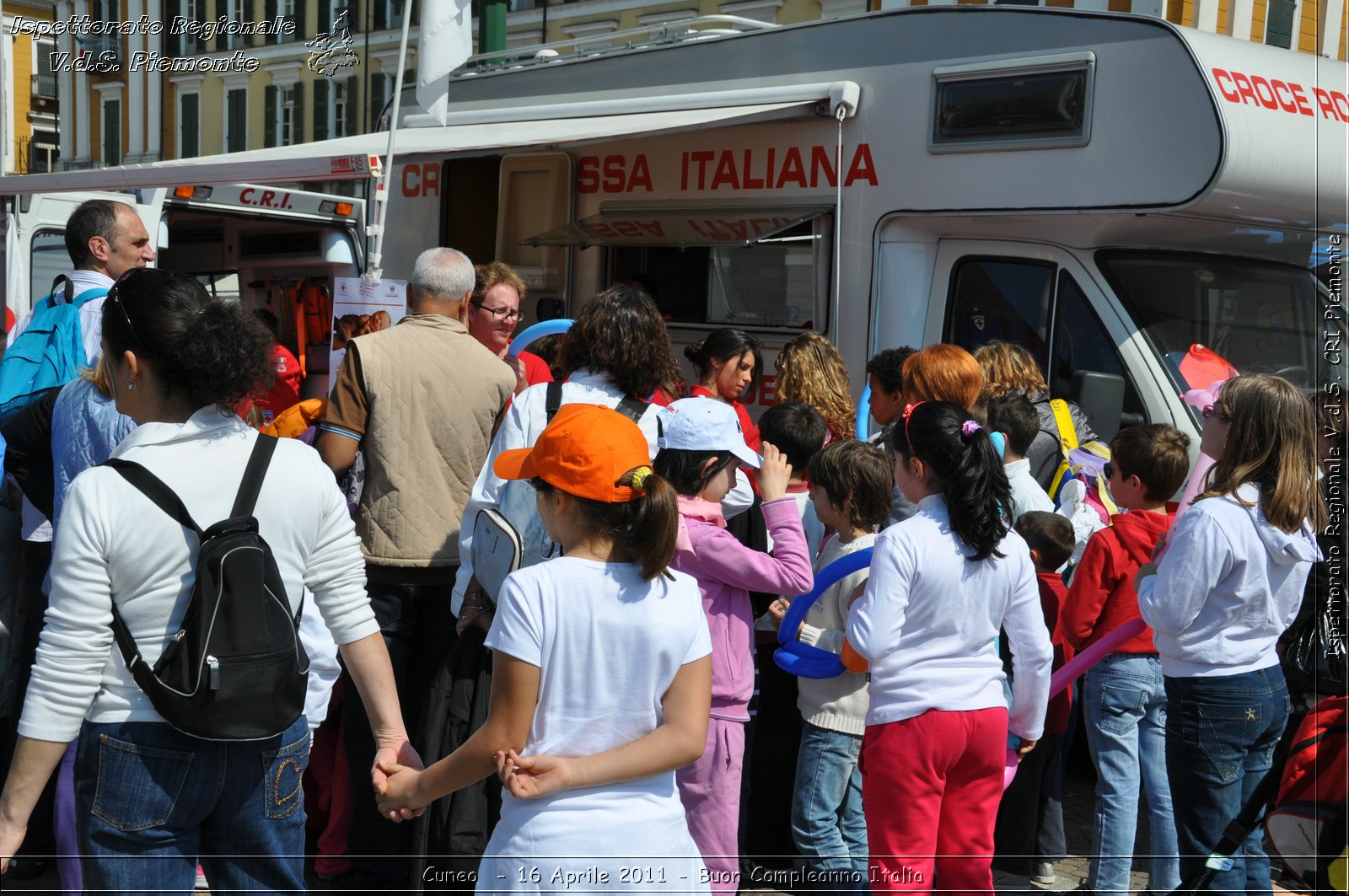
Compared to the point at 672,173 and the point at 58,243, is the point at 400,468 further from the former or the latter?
the point at 58,243

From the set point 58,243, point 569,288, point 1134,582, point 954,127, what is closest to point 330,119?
point 58,243

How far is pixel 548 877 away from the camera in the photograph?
2.42m

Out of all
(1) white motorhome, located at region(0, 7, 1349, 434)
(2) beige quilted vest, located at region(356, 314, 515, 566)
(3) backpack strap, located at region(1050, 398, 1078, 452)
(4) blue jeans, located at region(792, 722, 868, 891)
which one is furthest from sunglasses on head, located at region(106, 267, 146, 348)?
(1) white motorhome, located at region(0, 7, 1349, 434)

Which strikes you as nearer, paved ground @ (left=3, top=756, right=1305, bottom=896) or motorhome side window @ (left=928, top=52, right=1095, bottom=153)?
paved ground @ (left=3, top=756, right=1305, bottom=896)

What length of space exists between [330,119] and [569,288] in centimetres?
2580

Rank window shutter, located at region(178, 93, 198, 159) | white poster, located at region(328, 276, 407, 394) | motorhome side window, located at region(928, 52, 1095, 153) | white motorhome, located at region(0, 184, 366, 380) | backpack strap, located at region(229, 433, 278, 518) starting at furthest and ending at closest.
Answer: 1. window shutter, located at region(178, 93, 198, 159)
2. white motorhome, located at region(0, 184, 366, 380)
3. motorhome side window, located at region(928, 52, 1095, 153)
4. white poster, located at region(328, 276, 407, 394)
5. backpack strap, located at region(229, 433, 278, 518)

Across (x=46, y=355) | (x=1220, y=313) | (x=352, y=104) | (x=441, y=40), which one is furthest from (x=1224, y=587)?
(x=352, y=104)

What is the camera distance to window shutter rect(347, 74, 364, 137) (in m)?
33.9

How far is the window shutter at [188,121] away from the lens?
3394 centimetres

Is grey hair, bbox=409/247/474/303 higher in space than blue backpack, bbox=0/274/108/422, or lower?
higher

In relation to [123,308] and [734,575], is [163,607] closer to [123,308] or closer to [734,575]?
[123,308]

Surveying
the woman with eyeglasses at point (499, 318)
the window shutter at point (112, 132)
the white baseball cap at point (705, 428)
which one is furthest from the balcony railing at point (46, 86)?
the white baseball cap at point (705, 428)

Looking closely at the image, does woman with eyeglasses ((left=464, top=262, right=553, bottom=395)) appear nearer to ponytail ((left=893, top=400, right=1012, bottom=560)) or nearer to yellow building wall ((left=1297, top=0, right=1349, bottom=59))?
ponytail ((left=893, top=400, right=1012, bottom=560))

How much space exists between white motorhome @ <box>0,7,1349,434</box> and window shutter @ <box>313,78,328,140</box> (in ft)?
92.1
